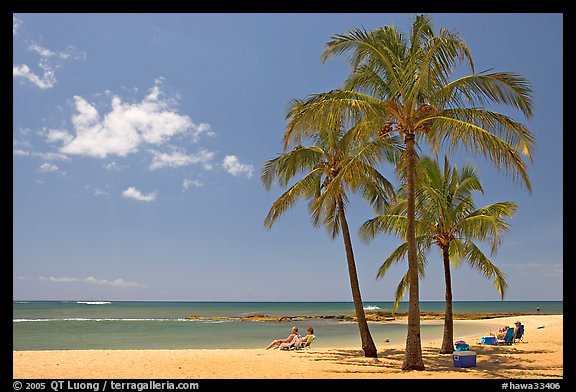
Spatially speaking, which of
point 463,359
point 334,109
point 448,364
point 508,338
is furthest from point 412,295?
point 508,338

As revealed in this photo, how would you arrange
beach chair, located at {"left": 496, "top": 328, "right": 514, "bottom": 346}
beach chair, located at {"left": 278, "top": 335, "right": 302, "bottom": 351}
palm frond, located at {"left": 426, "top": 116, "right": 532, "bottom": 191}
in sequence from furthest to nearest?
beach chair, located at {"left": 496, "top": 328, "right": 514, "bottom": 346}, beach chair, located at {"left": 278, "top": 335, "right": 302, "bottom": 351}, palm frond, located at {"left": 426, "top": 116, "right": 532, "bottom": 191}

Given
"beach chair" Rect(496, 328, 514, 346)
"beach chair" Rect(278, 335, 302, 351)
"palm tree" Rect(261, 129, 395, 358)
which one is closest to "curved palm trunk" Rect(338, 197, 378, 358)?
"palm tree" Rect(261, 129, 395, 358)

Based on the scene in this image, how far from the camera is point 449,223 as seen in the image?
13.9 metres

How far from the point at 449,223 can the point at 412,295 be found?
13.5 feet

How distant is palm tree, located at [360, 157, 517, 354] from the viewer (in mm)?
13703

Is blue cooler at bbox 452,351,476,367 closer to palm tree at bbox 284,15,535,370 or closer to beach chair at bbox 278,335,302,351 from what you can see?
palm tree at bbox 284,15,535,370

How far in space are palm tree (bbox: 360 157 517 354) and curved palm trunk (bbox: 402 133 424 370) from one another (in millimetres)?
2804

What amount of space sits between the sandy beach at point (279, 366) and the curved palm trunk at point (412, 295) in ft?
1.11

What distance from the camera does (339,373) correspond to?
1022 centimetres

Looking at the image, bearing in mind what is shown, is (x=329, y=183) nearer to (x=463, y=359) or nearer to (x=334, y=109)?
(x=334, y=109)

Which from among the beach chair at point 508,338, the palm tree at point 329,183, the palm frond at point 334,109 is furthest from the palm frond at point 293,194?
the beach chair at point 508,338

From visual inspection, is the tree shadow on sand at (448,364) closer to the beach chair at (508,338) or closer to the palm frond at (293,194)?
the beach chair at (508,338)
